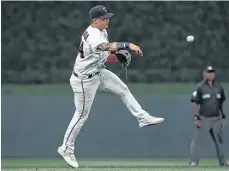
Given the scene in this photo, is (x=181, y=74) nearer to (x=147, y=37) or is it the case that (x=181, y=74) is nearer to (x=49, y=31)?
(x=147, y=37)

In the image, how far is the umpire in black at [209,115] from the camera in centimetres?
1282

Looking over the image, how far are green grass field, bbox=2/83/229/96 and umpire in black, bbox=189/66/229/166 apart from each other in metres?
1.64

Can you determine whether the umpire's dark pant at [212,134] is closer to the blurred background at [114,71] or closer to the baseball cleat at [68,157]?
the blurred background at [114,71]

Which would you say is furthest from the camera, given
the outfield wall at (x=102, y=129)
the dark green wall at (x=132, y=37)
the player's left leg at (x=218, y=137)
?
the outfield wall at (x=102, y=129)

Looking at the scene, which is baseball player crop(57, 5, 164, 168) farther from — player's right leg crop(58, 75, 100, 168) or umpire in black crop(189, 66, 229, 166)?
umpire in black crop(189, 66, 229, 166)

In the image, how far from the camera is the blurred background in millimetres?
14602

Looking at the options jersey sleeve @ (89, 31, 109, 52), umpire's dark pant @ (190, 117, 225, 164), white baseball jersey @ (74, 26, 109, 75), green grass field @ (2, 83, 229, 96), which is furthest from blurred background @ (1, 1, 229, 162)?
jersey sleeve @ (89, 31, 109, 52)

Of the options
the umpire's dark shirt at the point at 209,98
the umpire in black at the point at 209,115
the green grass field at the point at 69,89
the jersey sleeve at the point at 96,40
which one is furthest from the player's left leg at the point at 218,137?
the jersey sleeve at the point at 96,40

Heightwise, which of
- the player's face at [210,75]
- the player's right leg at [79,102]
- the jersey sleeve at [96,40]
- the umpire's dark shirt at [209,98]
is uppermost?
the jersey sleeve at [96,40]

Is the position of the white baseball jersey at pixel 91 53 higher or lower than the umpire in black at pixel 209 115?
higher

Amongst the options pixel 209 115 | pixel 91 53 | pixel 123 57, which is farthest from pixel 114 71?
pixel 91 53

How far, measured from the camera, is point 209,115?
12875mm

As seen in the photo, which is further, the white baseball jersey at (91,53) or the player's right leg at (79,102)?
the player's right leg at (79,102)

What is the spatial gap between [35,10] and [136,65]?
A: 6.52 feet
